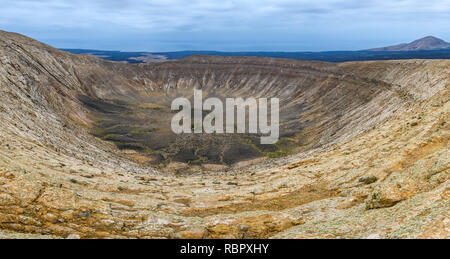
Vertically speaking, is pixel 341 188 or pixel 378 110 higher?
pixel 378 110

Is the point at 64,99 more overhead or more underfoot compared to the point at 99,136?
more overhead

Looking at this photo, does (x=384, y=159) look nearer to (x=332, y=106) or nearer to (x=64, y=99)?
(x=332, y=106)

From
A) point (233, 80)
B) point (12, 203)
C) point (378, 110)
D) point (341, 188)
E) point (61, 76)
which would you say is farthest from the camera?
point (233, 80)

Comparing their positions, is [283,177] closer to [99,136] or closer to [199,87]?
[99,136]

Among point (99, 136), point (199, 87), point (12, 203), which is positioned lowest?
point (99, 136)

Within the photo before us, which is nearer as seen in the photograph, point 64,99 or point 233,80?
point 64,99

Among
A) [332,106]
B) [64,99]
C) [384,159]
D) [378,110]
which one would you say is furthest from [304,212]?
[64,99]

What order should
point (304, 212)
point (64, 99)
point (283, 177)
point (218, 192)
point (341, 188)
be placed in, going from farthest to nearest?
point (64, 99), point (283, 177), point (218, 192), point (341, 188), point (304, 212)

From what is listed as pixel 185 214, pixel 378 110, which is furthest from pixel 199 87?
pixel 185 214
